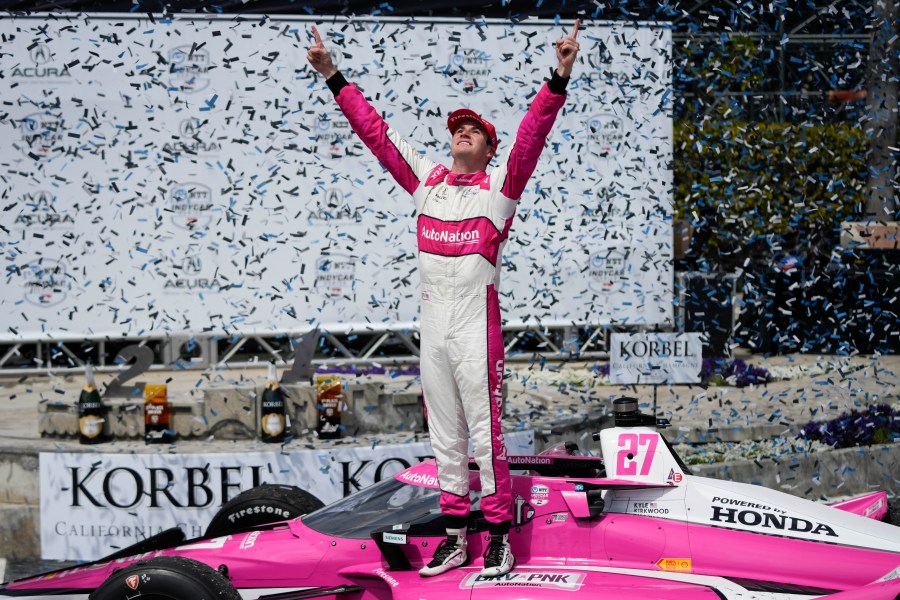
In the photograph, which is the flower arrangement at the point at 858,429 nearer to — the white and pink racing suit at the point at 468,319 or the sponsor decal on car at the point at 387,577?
the white and pink racing suit at the point at 468,319

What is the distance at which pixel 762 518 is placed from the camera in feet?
13.6

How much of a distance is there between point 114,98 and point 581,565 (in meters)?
6.93

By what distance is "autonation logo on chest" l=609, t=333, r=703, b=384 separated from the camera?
731cm

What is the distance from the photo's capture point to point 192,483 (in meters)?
6.21

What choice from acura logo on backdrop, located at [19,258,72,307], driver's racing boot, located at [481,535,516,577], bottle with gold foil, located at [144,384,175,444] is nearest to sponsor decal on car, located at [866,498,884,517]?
driver's racing boot, located at [481,535,516,577]

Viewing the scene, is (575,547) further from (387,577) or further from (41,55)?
(41,55)

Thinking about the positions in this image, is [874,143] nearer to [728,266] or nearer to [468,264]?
[728,266]

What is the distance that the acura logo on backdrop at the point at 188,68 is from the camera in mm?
9414

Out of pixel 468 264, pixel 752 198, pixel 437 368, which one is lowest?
pixel 437 368

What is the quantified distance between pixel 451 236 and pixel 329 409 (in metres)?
2.75

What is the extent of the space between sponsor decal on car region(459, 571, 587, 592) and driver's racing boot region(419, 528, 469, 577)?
0.36 ft

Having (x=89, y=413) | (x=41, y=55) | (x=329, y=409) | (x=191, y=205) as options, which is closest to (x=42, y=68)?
(x=41, y=55)

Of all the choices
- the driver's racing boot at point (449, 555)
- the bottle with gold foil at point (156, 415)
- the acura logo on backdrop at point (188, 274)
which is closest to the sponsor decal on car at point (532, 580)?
the driver's racing boot at point (449, 555)

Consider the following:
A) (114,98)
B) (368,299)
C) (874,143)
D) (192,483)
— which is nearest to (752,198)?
(874,143)
